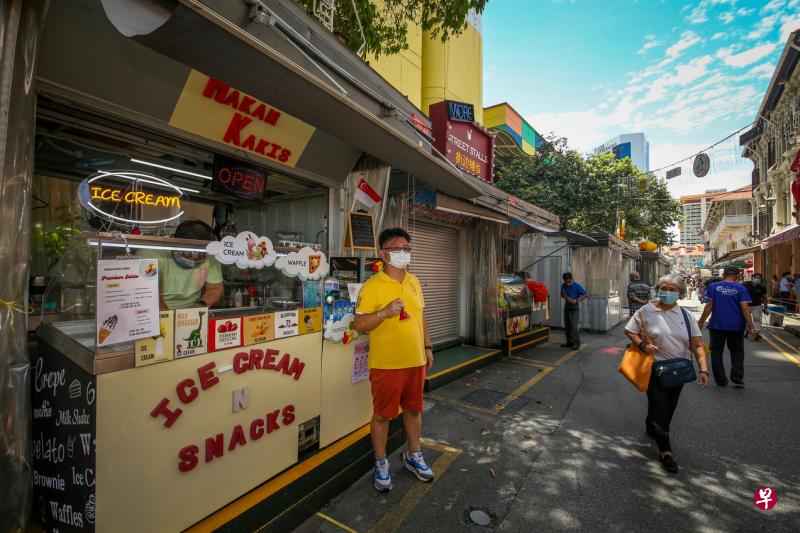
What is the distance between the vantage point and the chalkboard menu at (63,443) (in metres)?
1.76

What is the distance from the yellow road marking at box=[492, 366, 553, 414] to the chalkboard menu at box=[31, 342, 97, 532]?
4.11 m

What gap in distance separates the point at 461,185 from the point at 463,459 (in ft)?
10.2

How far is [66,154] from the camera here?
3289 millimetres

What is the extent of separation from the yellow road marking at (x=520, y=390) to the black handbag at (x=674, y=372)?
1965mm

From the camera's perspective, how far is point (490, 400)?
16.7ft

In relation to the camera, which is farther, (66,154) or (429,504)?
(66,154)

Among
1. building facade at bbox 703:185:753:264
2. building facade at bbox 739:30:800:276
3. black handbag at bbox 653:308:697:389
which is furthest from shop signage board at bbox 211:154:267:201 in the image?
building facade at bbox 703:185:753:264

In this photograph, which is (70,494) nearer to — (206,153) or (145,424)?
(145,424)

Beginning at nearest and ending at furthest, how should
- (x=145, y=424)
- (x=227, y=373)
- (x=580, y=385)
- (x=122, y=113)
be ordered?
(x=145, y=424) → (x=227, y=373) → (x=122, y=113) → (x=580, y=385)

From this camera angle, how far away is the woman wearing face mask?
3.39 meters

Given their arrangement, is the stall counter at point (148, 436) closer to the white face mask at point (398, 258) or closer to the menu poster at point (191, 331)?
the menu poster at point (191, 331)

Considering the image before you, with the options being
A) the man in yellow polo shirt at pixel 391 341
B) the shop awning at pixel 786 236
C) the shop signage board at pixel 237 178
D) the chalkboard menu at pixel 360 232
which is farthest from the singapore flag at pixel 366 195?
the shop awning at pixel 786 236

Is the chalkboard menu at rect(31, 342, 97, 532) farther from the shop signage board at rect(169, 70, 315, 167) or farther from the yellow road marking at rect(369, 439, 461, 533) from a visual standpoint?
the shop signage board at rect(169, 70, 315, 167)

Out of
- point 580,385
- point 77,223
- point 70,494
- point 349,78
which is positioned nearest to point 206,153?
point 77,223
